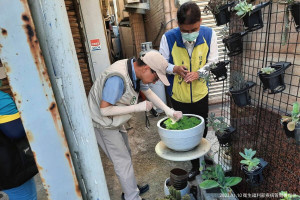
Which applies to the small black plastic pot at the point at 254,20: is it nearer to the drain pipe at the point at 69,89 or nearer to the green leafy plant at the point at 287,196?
the green leafy plant at the point at 287,196

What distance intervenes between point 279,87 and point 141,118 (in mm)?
4566

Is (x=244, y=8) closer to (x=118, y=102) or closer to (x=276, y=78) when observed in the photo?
(x=276, y=78)

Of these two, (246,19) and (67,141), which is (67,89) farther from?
(246,19)

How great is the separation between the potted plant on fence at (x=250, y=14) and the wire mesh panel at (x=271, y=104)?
9 centimetres

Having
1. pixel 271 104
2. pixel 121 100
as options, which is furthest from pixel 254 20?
pixel 121 100

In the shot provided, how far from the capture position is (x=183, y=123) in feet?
7.11

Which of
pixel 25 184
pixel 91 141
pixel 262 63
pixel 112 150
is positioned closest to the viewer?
pixel 91 141

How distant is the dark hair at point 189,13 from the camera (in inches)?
87.1

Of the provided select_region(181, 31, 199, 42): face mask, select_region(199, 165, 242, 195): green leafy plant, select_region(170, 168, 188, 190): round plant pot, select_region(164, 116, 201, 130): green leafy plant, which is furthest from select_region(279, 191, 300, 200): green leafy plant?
select_region(181, 31, 199, 42): face mask

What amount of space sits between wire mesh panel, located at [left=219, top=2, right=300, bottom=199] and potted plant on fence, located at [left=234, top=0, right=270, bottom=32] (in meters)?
0.09

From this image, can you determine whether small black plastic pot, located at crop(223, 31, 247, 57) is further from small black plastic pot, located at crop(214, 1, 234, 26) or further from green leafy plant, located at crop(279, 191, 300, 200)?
green leafy plant, located at crop(279, 191, 300, 200)

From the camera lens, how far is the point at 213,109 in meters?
5.45

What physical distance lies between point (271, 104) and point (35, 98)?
5.84 feet

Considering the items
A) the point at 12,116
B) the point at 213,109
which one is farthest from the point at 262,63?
the point at 213,109
